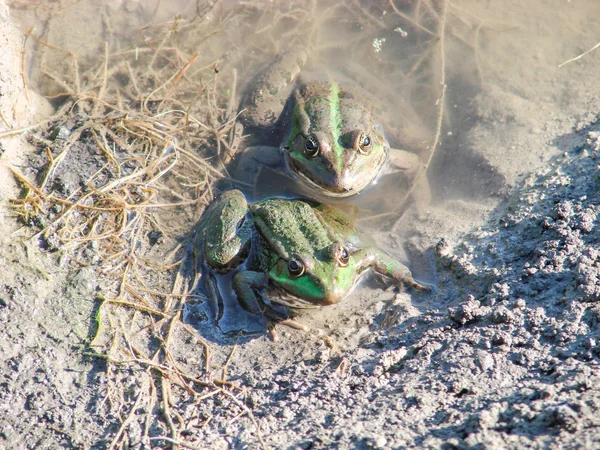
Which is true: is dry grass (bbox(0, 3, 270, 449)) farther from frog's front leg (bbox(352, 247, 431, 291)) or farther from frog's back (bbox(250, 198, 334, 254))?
frog's front leg (bbox(352, 247, 431, 291))

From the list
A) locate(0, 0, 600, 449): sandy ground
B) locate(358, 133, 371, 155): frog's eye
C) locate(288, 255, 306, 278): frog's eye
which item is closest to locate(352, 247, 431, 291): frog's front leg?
locate(0, 0, 600, 449): sandy ground

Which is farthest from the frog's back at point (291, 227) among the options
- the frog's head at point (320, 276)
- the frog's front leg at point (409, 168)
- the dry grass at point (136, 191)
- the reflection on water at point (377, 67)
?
the frog's front leg at point (409, 168)

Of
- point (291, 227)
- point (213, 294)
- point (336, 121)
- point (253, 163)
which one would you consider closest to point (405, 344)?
point (291, 227)

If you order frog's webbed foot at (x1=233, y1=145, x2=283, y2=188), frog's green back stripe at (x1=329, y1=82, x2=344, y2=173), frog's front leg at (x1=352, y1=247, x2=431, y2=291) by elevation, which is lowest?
frog's webbed foot at (x1=233, y1=145, x2=283, y2=188)

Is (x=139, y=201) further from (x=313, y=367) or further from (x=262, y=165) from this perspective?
(x=313, y=367)

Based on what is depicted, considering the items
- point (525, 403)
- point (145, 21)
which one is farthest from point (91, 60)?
point (525, 403)

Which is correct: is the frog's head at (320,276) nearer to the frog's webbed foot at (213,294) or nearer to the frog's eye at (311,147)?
the frog's webbed foot at (213,294)
